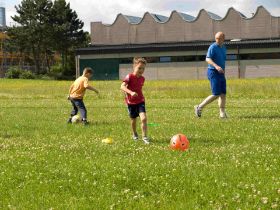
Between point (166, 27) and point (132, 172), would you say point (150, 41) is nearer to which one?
point (166, 27)

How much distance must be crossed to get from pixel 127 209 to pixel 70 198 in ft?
2.46

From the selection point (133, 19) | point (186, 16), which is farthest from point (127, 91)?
point (133, 19)

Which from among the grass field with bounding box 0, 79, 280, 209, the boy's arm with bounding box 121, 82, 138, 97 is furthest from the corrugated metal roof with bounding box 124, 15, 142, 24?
the boy's arm with bounding box 121, 82, 138, 97

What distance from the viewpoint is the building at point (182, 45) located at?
6544 centimetres

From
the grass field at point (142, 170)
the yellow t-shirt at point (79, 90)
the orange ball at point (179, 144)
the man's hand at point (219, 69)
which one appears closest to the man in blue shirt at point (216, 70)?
the man's hand at point (219, 69)

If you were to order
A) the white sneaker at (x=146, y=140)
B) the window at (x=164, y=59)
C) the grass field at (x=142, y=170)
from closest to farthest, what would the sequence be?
the grass field at (x=142, y=170)
the white sneaker at (x=146, y=140)
the window at (x=164, y=59)

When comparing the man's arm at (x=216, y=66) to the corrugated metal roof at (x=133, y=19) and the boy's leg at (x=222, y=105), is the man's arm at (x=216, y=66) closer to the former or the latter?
the boy's leg at (x=222, y=105)

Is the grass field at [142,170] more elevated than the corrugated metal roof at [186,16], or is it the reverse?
the corrugated metal roof at [186,16]

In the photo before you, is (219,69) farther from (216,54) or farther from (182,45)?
(182,45)

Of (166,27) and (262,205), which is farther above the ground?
(166,27)

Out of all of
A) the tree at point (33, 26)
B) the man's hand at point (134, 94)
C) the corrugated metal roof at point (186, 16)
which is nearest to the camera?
the man's hand at point (134, 94)

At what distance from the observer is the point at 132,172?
6395 mm

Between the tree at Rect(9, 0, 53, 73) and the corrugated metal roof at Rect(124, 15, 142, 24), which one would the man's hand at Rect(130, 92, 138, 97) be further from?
the tree at Rect(9, 0, 53, 73)

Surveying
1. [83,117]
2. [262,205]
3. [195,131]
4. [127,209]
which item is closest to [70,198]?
[127,209]
